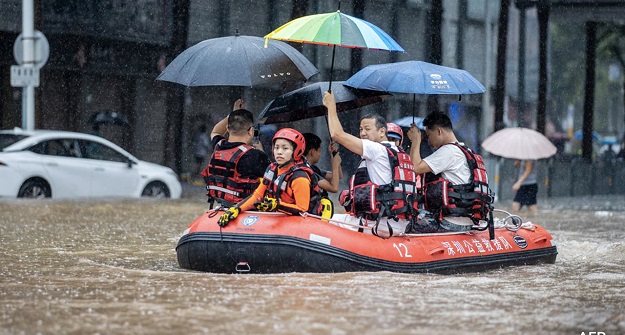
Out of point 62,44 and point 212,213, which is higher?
point 62,44

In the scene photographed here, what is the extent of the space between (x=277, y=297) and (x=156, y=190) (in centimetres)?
1488

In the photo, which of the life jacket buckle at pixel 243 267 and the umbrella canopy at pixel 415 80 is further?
the umbrella canopy at pixel 415 80

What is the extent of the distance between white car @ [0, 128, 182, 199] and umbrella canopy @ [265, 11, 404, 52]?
10.7 meters

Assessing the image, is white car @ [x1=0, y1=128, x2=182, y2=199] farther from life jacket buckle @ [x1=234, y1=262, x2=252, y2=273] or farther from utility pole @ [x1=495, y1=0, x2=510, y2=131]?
life jacket buckle @ [x1=234, y1=262, x2=252, y2=273]

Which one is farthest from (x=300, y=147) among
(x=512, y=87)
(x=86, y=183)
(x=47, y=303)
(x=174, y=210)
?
(x=512, y=87)

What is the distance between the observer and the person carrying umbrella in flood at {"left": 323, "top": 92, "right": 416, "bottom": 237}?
35.4 feet

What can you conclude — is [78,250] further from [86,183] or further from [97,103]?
[97,103]

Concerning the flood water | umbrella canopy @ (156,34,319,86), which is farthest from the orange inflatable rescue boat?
umbrella canopy @ (156,34,319,86)

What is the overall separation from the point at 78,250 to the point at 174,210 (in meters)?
7.39

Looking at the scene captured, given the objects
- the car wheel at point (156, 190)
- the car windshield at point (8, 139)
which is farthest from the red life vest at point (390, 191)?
the car wheel at point (156, 190)

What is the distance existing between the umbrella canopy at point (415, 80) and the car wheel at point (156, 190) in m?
12.2

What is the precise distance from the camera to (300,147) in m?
10.8

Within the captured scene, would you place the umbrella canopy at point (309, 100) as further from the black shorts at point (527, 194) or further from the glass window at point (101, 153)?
the glass window at point (101, 153)

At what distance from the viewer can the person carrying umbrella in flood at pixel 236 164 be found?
440 inches
